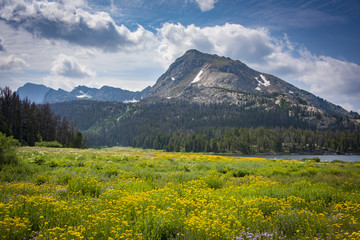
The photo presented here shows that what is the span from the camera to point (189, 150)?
139 meters

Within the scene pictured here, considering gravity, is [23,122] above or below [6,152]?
below

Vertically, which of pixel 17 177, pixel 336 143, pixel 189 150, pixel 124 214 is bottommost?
pixel 189 150

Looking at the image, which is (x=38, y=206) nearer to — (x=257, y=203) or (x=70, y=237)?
(x=70, y=237)

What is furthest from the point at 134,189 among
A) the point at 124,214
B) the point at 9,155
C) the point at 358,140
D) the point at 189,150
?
the point at 358,140

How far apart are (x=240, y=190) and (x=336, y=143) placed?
16360cm

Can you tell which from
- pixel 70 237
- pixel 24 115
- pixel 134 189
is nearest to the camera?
pixel 70 237

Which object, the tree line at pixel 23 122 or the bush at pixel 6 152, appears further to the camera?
the tree line at pixel 23 122

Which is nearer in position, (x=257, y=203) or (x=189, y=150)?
(x=257, y=203)

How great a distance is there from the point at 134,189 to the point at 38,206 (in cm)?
383

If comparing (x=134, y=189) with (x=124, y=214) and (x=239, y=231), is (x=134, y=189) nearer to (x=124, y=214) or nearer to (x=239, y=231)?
(x=124, y=214)

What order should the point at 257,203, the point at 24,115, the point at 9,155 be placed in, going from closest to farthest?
1. the point at 257,203
2. the point at 9,155
3. the point at 24,115

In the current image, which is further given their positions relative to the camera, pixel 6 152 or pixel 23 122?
pixel 23 122

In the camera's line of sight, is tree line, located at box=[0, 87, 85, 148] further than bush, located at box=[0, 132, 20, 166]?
Yes

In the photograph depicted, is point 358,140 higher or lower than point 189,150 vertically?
higher
